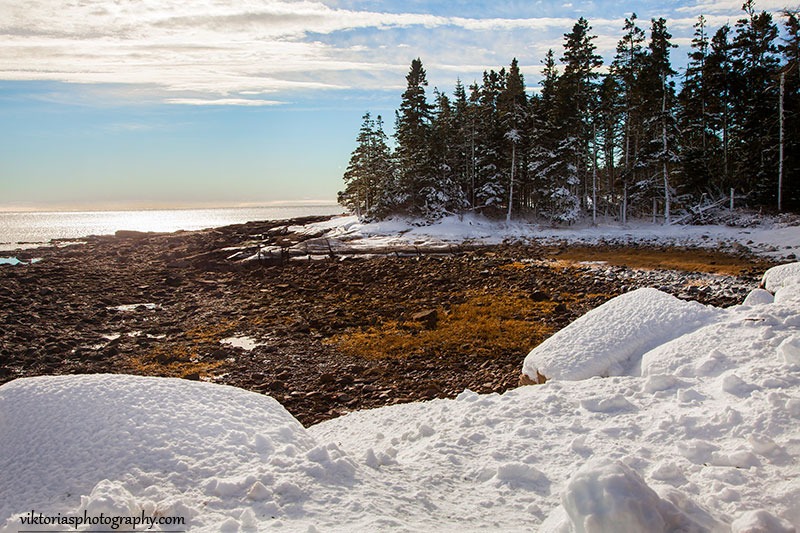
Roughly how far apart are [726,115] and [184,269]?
40.9 metres

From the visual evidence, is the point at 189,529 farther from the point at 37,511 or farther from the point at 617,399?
the point at 617,399

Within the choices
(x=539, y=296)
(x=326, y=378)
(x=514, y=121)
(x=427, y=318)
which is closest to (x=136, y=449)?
(x=326, y=378)

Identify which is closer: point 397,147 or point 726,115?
point 726,115

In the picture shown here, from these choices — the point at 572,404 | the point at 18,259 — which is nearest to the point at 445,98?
the point at 18,259

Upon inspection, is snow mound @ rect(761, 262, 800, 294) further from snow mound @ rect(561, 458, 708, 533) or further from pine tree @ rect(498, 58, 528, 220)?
pine tree @ rect(498, 58, 528, 220)

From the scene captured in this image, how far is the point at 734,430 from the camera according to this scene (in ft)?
13.4

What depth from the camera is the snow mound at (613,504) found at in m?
2.62

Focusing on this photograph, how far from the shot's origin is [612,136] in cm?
4012

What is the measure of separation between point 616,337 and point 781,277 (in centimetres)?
390

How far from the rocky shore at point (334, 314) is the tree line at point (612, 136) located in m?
13.7

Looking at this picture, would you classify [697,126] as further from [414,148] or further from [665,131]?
[414,148]

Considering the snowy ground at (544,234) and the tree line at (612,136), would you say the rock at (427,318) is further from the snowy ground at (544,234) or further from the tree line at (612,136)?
the tree line at (612,136)

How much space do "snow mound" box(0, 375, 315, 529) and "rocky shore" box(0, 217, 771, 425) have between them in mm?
3288

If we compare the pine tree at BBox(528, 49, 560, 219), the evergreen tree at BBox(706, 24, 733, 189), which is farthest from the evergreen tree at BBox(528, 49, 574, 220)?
the evergreen tree at BBox(706, 24, 733, 189)
